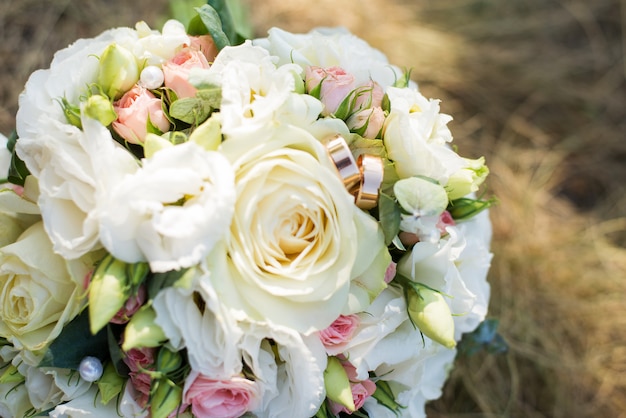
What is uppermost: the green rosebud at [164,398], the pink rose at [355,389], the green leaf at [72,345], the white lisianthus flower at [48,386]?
the green leaf at [72,345]

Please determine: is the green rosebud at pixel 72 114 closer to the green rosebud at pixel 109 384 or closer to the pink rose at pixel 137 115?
the pink rose at pixel 137 115

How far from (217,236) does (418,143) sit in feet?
0.75

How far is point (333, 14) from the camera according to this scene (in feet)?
5.09

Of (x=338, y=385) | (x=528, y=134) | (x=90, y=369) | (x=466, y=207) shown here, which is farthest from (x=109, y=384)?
(x=528, y=134)

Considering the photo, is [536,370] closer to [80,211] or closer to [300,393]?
[300,393]

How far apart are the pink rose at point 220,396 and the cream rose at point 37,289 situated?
0.45 feet

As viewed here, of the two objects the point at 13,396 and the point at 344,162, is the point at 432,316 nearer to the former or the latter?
the point at 344,162

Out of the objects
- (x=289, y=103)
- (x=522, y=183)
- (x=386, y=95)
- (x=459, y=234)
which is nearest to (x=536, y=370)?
(x=522, y=183)

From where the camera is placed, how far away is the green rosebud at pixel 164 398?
24.4 inches

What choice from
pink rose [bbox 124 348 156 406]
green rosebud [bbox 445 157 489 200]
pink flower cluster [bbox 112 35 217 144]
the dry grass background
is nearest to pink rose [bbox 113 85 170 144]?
pink flower cluster [bbox 112 35 217 144]

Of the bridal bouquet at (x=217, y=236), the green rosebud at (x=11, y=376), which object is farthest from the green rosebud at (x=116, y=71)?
the green rosebud at (x=11, y=376)

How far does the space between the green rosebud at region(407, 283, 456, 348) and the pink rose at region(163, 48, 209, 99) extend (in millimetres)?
321

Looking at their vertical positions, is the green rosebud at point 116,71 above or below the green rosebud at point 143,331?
above

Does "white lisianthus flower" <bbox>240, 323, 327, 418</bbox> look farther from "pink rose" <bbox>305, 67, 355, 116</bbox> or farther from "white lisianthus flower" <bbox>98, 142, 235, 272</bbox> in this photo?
"pink rose" <bbox>305, 67, 355, 116</bbox>
